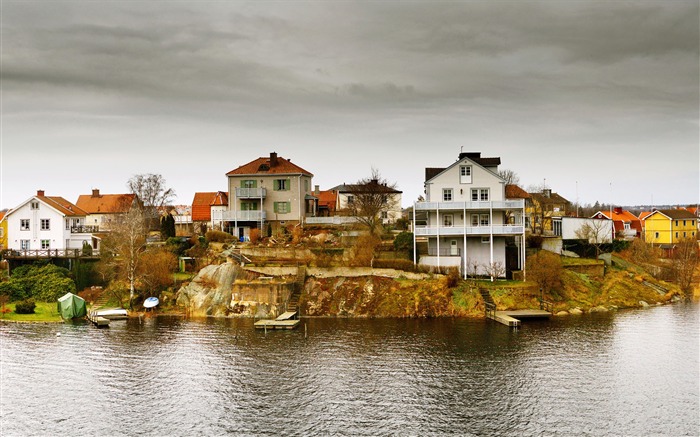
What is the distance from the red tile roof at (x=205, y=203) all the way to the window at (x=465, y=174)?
127 feet

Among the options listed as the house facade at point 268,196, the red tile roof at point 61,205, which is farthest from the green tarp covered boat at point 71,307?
the house facade at point 268,196

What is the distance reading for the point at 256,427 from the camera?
1074 inches

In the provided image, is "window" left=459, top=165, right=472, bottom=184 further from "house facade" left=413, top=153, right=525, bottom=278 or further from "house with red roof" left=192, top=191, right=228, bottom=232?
"house with red roof" left=192, top=191, right=228, bottom=232

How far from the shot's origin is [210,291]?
5541 centimetres

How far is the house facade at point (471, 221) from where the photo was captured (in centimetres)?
5753

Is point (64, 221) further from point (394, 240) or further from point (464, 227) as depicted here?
point (464, 227)

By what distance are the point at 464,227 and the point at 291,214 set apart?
2422 cm

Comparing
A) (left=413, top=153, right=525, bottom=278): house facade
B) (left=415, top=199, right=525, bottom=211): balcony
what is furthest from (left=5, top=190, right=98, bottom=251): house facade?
(left=413, top=153, right=525, bottom=278): house facade

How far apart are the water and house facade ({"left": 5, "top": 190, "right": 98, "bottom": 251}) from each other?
2342cm

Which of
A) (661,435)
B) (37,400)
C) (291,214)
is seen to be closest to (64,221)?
(291,214)

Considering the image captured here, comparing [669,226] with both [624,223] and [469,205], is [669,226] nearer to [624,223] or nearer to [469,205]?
[624,223]

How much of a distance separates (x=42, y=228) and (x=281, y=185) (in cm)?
2720


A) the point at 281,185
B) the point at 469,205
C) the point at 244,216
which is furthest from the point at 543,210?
the point at 244,216

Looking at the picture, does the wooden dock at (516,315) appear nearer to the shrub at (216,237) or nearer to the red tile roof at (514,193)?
the red tile roof at (514,193)
